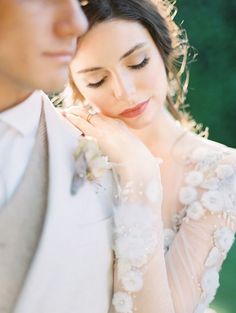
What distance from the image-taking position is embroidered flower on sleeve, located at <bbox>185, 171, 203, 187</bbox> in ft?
4.86

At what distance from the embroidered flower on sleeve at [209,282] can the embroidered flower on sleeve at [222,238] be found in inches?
1.9

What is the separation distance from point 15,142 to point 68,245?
18 centimetres

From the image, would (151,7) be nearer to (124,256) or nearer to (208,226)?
(208,226)

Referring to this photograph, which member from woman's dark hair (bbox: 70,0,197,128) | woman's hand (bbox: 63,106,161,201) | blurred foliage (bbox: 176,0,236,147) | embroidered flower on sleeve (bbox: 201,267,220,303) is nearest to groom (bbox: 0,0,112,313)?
woman's hand (bbox: 63,106,161,201)

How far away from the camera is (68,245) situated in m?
1.04

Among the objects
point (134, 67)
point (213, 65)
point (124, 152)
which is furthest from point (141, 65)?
point (213, 65)

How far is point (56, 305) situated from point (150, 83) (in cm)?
58

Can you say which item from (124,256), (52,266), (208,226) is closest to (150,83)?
(208,226)

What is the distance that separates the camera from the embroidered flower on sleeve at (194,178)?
1.48 meters

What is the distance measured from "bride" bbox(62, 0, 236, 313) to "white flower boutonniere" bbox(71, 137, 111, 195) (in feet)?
0.22

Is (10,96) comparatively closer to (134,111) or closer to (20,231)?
(20,231)

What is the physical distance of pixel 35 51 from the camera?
984mm

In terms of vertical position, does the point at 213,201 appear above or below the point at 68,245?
below

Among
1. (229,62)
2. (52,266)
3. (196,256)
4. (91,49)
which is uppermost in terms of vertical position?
(91,49)
